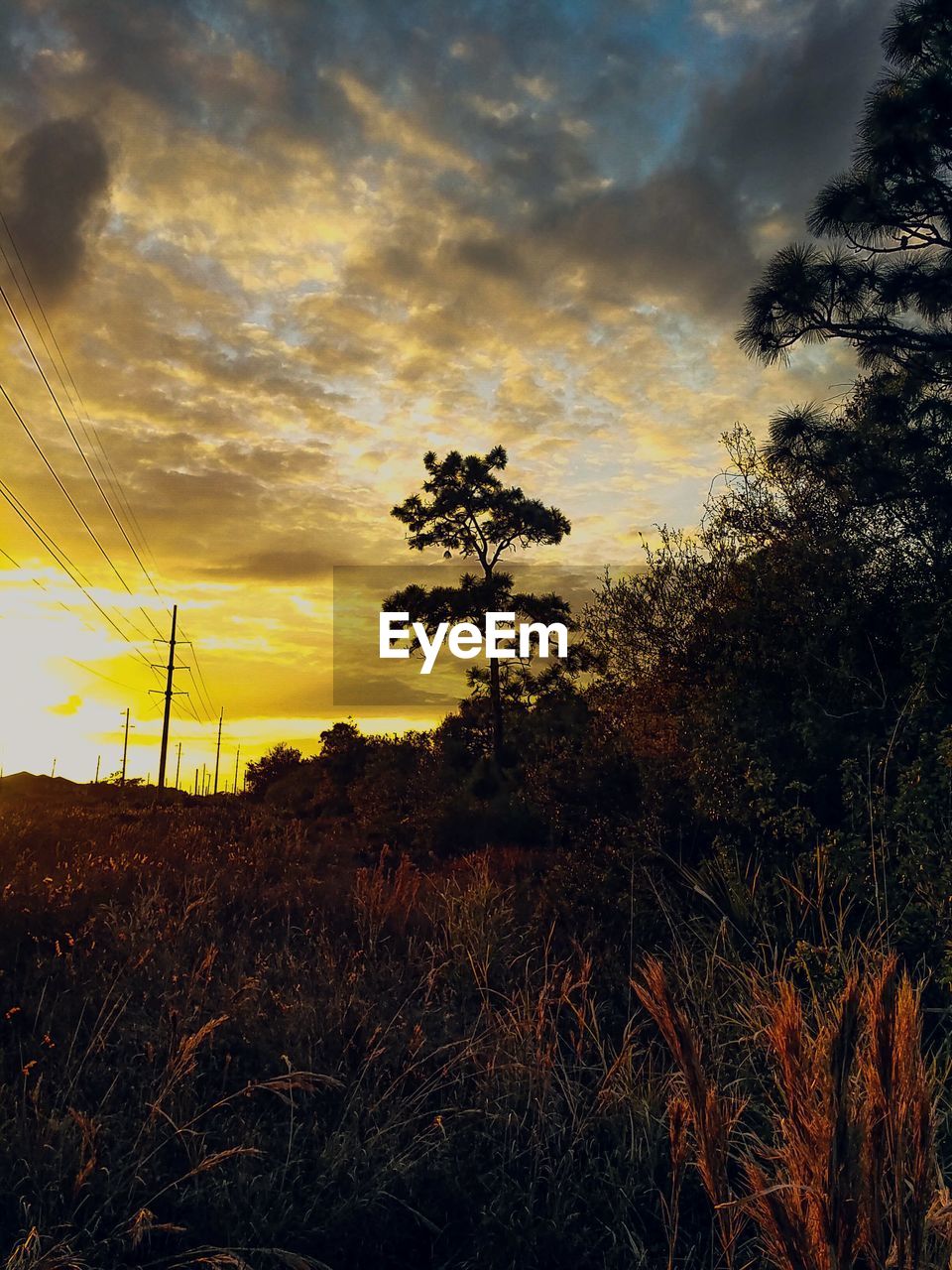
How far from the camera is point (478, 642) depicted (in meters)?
28.9

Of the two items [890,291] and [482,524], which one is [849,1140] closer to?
[890,291]

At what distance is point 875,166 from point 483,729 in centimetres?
2039

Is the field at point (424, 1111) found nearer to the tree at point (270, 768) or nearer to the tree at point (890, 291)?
the tree at point (890, 291)

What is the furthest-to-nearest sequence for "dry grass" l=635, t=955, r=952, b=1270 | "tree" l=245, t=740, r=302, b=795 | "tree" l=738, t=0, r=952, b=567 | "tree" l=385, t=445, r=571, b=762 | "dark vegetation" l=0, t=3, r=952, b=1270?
"tree" l=245, t=740, r=302, b=795 → "tree" l=385, t=445, r=571, b=762 → "tree" l=738, t=0, r=952, b=567 → "dark vegetation" l=0, t=3, r=952, b=1270 → "dry grass" l=635, t=955, r=952, b=1270

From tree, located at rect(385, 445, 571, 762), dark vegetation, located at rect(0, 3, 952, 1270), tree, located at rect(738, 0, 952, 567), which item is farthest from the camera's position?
tree, located at rect(385, 445, 571, 762)

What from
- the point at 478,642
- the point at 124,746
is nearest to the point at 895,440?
the point at 478,642

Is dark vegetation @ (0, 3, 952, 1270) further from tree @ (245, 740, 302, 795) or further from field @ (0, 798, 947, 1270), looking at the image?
tree @ (245, 740, 302, 795)

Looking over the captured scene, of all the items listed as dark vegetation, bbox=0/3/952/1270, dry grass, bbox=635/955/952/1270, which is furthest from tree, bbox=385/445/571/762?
dry grass, bbox=635/955/952/1270

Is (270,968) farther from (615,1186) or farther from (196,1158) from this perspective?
(615,1186)

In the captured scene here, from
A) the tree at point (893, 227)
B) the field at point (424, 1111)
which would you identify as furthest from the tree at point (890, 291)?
the field at point (424, 1111)

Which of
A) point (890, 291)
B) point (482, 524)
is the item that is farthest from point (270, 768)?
point (890, 291)

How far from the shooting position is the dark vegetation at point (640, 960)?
2471mm

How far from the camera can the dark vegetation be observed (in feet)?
8.11

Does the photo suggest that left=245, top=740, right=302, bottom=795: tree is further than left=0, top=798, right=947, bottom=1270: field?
Yes
